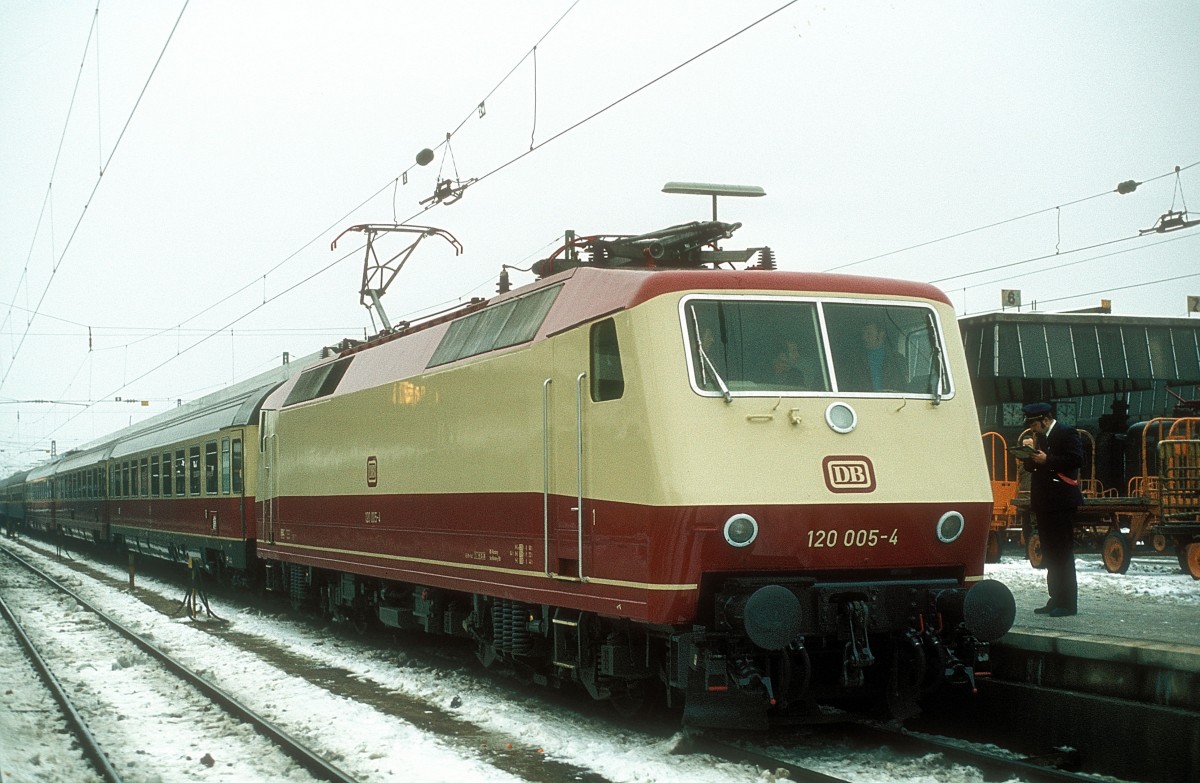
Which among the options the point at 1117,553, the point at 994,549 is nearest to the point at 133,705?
the point at 1117,553

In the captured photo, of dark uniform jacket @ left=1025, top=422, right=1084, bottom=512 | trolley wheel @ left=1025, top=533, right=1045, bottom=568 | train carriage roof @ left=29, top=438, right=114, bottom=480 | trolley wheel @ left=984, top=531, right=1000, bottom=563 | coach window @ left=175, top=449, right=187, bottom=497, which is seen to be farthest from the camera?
train carriage roof @ left=29, top=438, right=114, bottom=480

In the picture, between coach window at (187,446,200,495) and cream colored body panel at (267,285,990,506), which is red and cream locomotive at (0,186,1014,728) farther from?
coach window at (187,446,200,495)

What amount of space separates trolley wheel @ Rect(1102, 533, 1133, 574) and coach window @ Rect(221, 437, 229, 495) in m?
13.6

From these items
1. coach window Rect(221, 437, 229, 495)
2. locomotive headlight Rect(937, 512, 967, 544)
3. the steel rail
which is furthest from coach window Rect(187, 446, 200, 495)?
locomotive headlight Rect(937, 512, 967, 544)

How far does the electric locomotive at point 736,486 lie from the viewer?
760cm

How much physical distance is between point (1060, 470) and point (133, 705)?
8127 mm

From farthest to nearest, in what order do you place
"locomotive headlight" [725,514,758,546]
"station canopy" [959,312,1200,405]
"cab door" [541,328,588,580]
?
"station canopy" [959,312,1200,405] < "cab door" [541,328,588,580] < "locomotive headlight" [725,514,758,546]

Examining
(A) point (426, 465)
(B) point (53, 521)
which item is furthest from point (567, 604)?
(B) point (53, 521)

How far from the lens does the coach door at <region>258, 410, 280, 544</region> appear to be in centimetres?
1697

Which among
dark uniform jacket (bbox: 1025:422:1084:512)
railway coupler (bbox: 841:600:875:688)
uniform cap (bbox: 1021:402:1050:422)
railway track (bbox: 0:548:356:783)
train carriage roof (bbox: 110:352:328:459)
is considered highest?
train carriage roof (bbox: 110:352:328:459)

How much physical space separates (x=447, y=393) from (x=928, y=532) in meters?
4.64

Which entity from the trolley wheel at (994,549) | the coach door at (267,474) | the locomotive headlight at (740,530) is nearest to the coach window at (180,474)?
the coach door at (267,474)

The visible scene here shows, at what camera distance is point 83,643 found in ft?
50.6

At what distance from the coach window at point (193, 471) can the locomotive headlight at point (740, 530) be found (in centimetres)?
1637
